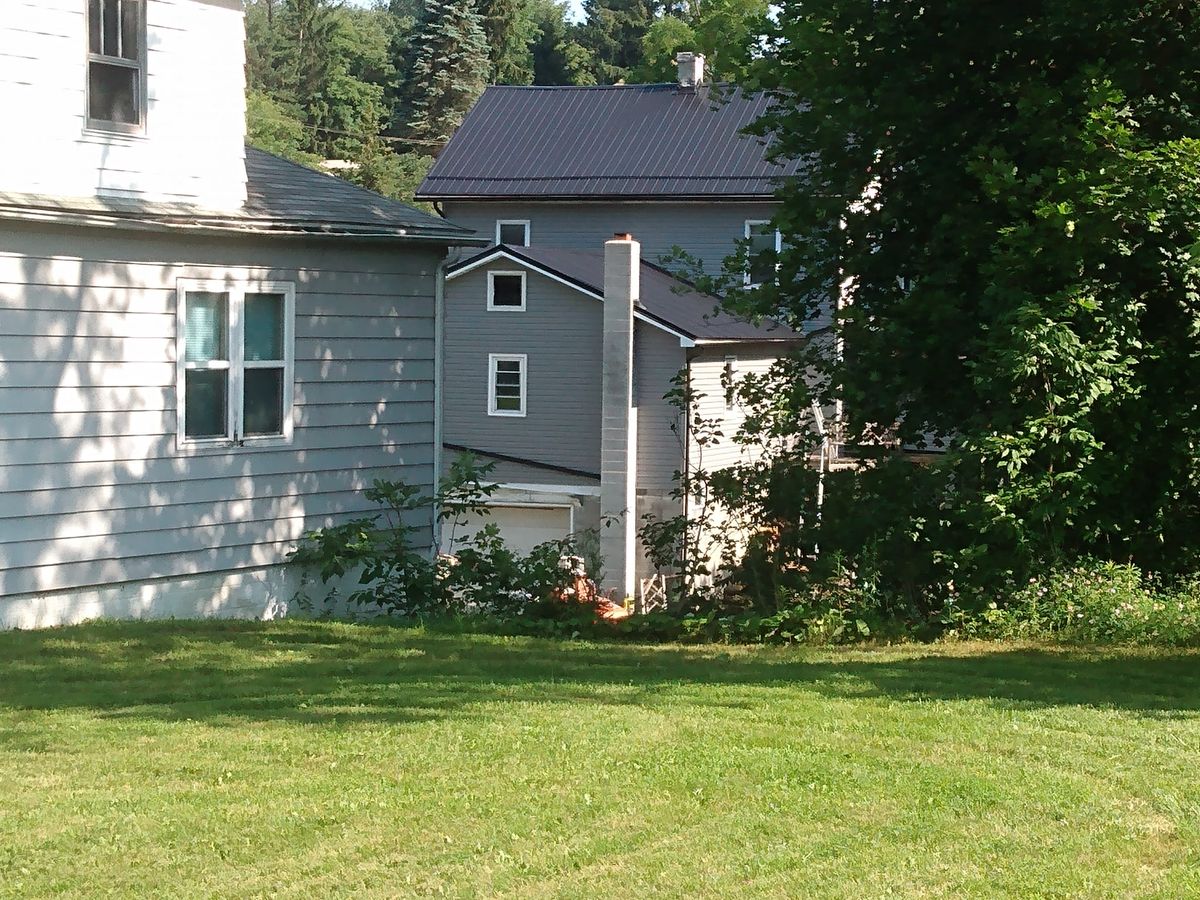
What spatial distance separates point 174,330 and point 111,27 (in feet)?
8.38

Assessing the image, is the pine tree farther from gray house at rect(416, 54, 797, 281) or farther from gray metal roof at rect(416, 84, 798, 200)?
gray house at rect(416, 54, 797, 281)

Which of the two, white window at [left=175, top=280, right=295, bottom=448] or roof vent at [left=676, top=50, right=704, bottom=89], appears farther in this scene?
roof vent at [left=676, top=50, right=704, bottom=89]

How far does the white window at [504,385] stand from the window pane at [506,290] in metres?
1.03

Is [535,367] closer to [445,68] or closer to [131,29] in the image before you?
[131,29]

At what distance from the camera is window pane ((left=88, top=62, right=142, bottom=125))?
12531 mm

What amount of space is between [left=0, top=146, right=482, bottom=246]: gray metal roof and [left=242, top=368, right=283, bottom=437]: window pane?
1281mm

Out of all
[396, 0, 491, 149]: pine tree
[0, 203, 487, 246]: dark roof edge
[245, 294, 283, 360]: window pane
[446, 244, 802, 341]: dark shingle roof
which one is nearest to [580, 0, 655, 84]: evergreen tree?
[396, 0, 491, 149]: pine tree

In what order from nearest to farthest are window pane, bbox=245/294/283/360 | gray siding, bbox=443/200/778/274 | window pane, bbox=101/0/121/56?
window pane, bbox=101/0/121/56 → window pane, bbox=245/294/283/360 → gray siding, bbox=443/200/778/274

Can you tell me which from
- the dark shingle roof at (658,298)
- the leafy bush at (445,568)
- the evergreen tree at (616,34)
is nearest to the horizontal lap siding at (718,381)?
the dark shingle roof at (658,298)

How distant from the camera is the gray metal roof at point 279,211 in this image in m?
11.9

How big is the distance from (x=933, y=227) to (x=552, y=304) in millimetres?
16454

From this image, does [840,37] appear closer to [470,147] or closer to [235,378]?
[235,378]

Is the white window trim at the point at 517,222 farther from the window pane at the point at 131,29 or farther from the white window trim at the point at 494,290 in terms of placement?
the window pane at the point at 131,29

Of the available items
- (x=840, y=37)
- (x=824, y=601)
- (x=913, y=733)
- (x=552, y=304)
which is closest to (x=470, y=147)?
(x=552, y=304)
